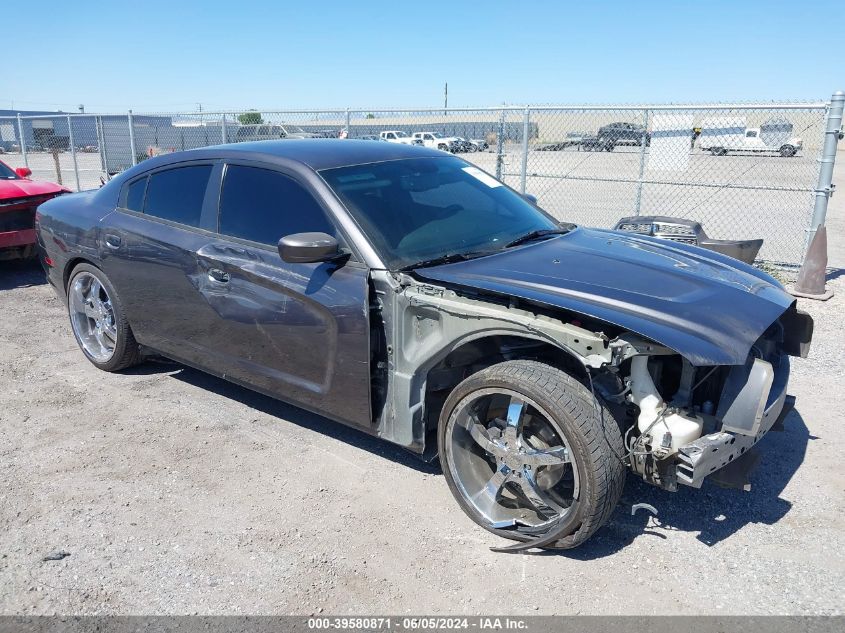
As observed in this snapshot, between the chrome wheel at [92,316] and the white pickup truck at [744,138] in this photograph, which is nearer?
the chrome wheel at [92,316]

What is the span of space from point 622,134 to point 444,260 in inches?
273

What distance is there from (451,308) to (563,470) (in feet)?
2.84

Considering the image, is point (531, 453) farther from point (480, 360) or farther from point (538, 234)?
point (538, 234)

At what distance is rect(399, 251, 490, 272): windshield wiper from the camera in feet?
11.0

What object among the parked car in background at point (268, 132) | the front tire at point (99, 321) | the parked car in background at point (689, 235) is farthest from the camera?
the parked car in background at point (268, 132)

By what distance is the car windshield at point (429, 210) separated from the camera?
11.5 feet

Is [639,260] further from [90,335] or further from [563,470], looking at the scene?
[90,335]

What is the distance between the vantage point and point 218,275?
12.9ft

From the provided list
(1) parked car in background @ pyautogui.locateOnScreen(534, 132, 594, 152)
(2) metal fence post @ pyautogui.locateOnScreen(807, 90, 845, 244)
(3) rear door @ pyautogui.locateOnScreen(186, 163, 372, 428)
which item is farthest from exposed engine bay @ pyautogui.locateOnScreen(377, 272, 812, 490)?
(1) parked car in background @ pyautogui.locateOnScreen(534, 132, 594, 152)

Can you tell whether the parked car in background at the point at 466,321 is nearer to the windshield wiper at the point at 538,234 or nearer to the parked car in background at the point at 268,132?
the windshield wiper at the point at 538,234

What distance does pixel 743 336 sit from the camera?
9.04 ft

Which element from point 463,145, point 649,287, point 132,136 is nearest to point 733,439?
point 649,287

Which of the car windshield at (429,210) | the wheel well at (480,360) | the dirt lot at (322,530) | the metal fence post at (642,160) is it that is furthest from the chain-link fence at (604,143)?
the wheel well at (480,360)

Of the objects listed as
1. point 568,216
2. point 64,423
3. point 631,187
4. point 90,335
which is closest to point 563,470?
point 64,423
